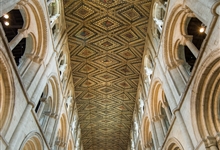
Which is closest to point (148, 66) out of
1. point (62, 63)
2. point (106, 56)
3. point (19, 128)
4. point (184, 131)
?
point (106, 56)

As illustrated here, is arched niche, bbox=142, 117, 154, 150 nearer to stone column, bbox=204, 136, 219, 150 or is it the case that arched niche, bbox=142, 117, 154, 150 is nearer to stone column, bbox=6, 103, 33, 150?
stone column, bbox=204, 136, 219, 150

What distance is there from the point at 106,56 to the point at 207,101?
309 inches

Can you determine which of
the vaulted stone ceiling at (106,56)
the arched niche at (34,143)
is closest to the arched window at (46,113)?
the arched niche at (34,143)

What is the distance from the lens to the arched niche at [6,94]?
5691 mm

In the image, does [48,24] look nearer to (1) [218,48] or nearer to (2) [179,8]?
(2) [179,8]

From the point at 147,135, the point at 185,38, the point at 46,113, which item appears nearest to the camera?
the point at 185,38

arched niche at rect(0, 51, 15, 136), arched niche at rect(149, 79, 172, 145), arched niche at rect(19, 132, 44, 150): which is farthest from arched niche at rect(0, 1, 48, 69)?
arched niche at rect(149, 79, 172, 145)

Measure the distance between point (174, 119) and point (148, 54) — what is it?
512cm

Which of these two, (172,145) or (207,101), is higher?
(207,101)

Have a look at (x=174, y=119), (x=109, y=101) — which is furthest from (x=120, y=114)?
(x=174, y=119)

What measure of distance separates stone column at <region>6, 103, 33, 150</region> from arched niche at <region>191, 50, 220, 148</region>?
5.10 meters

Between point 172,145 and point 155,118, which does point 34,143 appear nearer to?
point 172,145

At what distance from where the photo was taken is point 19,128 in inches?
244

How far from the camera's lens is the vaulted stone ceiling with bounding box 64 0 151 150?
11148 millimetres
